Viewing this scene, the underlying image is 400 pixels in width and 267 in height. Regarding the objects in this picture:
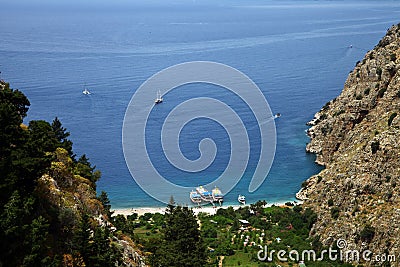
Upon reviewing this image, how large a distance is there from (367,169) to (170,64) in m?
81.2

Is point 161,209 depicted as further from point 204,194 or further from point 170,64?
point 170,64

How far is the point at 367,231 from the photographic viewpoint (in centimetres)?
3466

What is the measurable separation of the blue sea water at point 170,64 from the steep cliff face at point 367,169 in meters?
11.2

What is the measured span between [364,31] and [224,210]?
409 ft

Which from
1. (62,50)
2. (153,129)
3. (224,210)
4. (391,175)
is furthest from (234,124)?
(62,50)

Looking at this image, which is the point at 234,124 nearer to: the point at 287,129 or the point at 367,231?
the point at 287,129

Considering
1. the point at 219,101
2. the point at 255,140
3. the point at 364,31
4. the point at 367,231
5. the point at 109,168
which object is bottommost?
the point at 367,231

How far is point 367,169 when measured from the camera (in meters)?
40.1

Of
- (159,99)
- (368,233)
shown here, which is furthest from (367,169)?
(159,99)

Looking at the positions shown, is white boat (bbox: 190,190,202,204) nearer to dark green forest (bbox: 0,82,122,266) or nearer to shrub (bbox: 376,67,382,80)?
shrub (bbox: 376,67,382,80)

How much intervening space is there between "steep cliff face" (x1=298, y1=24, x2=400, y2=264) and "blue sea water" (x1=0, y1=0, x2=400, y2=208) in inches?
441

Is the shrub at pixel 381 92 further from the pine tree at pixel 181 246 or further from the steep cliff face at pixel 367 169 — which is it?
the pine tree at pixel 181 246

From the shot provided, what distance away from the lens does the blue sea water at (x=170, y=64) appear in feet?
212

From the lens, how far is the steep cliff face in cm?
3525
